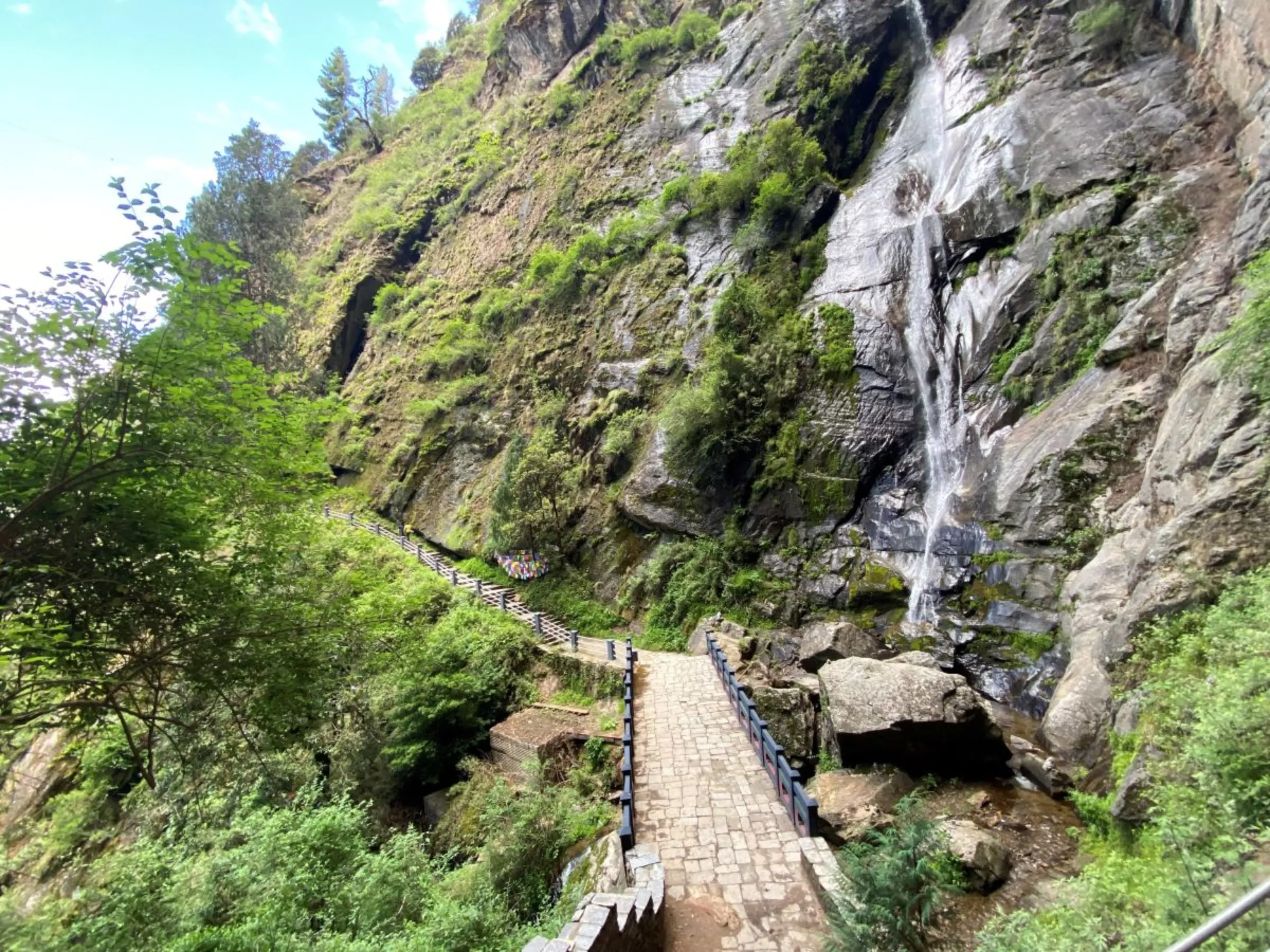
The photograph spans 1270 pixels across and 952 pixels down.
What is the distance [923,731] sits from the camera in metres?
7.68

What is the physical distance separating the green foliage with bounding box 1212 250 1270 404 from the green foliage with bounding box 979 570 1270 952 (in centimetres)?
249

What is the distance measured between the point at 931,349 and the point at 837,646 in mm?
8256

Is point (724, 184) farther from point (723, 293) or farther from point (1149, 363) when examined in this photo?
point (1149, 363)

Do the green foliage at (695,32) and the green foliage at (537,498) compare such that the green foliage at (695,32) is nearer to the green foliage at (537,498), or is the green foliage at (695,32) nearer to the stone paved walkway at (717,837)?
the green foliage at (537,498)

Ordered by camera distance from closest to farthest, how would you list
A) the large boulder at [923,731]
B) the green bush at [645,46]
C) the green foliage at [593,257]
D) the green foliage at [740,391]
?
the large boulder at [923,731]
the green foliage at [740,391]
the green foliage at [593,257]
the green bush at [645,46]

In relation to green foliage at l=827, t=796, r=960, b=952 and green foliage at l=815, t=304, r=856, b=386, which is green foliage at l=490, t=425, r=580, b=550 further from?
green foliage at l=827, t=796, r=960, b=952

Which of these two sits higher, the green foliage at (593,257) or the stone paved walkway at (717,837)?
the green foliage at (593,257)

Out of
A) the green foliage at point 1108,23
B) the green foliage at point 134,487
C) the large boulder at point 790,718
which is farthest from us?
the green foliage at point 1108,23

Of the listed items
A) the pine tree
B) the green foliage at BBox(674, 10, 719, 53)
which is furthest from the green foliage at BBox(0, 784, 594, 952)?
the pine tree

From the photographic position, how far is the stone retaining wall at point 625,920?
13.6ft

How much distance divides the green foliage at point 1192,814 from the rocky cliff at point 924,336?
1.20m

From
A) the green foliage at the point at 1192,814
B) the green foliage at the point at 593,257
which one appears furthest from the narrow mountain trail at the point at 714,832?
the green foliage at the point at 593,257

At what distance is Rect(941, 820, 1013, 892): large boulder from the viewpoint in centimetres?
572

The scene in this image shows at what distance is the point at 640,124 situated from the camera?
94.0ft
